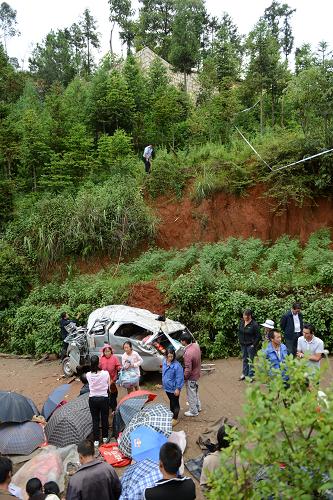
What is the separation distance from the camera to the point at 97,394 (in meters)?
7.52

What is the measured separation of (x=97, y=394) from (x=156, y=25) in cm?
3620

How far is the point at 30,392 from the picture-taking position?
455 inches

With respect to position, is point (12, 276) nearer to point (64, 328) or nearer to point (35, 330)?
point (35, 330)

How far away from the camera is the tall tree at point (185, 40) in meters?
30.5

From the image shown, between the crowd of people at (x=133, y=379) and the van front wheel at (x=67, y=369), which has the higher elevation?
the crowd of people at (x=133, y=379)

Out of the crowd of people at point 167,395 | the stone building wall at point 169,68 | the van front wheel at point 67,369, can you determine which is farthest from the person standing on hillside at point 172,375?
the stone building wall at point 169,68

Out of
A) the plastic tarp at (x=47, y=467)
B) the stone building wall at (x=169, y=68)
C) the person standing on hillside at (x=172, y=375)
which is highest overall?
the stone building wall at (x=169, y=68)

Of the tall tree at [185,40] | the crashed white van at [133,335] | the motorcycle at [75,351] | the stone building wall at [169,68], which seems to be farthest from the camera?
the stone building wall at [169,68]

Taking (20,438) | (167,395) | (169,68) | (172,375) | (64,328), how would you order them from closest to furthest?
1. (20,438)
2. (172,375)
3. (167,395)
4. (64,328)
5. (169,68)

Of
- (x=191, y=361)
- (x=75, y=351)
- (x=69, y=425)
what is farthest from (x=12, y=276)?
(x=191, y=361)

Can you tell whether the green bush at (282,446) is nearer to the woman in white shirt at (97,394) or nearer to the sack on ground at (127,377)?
the woman in white shirt at (97,394)

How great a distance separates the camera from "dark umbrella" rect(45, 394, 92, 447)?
7664 mm

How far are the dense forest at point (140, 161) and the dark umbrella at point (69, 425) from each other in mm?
4991

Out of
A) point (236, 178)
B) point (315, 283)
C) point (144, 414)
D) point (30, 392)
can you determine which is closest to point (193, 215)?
point (236, 178)
